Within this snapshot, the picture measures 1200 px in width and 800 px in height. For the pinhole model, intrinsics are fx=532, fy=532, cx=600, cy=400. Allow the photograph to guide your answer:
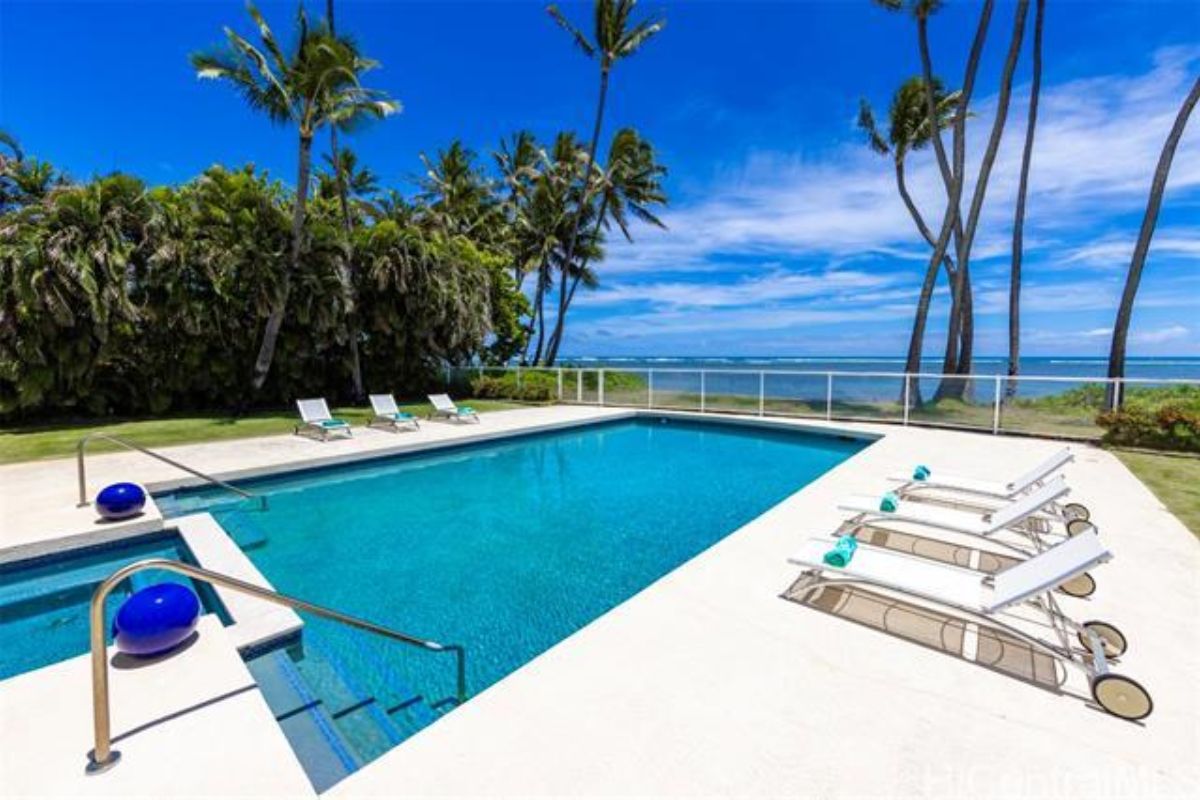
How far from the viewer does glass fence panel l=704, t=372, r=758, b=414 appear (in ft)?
41.3

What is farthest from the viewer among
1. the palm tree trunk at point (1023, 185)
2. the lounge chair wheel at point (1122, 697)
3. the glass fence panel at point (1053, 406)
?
the palm tree trunk at point (1023, 185)

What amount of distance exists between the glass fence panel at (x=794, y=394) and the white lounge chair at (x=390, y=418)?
7.83m

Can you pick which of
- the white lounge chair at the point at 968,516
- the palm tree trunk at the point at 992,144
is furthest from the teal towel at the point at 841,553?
the palm tree trunk at the point at 992,144

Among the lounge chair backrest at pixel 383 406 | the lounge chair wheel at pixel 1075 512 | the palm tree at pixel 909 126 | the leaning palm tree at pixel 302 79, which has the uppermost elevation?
the palm tree at pixel 909 126

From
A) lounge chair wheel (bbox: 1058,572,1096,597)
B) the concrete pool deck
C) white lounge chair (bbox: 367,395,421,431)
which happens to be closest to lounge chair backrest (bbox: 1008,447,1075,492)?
the concrete pool deck

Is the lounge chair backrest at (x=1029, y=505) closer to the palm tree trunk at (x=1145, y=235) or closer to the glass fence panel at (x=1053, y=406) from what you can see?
the glass fence panel at (x=1053, y=406)

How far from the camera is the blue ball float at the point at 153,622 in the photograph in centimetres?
266

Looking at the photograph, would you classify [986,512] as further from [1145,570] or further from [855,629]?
[855,629]

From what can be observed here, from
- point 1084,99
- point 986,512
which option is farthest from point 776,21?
point 986,512

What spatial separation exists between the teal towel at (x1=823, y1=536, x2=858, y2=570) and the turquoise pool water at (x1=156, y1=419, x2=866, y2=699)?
1.65 metres

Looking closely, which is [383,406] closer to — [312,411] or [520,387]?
[312,411]

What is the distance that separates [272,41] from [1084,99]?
18749 mm

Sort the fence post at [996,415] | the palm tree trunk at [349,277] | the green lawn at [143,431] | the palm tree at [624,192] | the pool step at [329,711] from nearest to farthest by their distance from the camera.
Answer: the pool step at [329,711], the green lawn at [143,431], the fence post at [996,415], the palm tree trunk at [349,277], the palm tree at [624,192]

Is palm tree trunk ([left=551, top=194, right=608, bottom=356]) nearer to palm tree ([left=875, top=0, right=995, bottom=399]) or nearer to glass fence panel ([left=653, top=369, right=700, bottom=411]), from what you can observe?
glass fence panel ([left=653, top=369, right=700, bottom=411])
